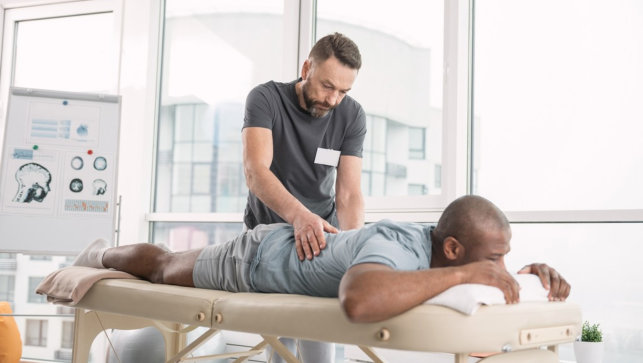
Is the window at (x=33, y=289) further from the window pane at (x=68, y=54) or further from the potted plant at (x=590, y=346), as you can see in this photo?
the potted plant at (x=590, y=346)

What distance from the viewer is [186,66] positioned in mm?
4062

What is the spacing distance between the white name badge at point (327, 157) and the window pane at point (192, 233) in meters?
1.66

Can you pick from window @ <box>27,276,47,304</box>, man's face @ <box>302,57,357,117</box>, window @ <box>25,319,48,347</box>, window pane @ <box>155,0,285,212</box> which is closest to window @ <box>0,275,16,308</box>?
window @ <box>27,276,47,304</box>

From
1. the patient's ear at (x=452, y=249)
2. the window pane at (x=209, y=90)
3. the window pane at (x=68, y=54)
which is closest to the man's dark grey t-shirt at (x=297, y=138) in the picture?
the patient's ear at (x=452, y=249)

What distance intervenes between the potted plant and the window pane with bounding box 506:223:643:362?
15 centimetres

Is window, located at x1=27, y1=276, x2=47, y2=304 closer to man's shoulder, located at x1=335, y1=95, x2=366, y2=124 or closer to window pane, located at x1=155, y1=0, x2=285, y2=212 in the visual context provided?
window pane, located at x1=155, y1=0, x2=285, y2=212

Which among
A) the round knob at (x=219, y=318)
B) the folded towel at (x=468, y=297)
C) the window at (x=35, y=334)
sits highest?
the folded towel at (x=468, y=297)

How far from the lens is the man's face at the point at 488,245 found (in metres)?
1.32

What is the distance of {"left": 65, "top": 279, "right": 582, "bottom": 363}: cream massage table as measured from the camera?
1.14 m

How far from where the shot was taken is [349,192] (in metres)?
2.20

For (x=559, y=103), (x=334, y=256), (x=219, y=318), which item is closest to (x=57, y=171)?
(x=219, y=318)

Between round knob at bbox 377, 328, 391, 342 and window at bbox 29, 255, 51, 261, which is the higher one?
round knob at bbox 377, 328, 391, 342

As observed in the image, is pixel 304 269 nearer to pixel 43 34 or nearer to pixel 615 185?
pixel 615 185

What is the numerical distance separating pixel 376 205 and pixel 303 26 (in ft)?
3.62
